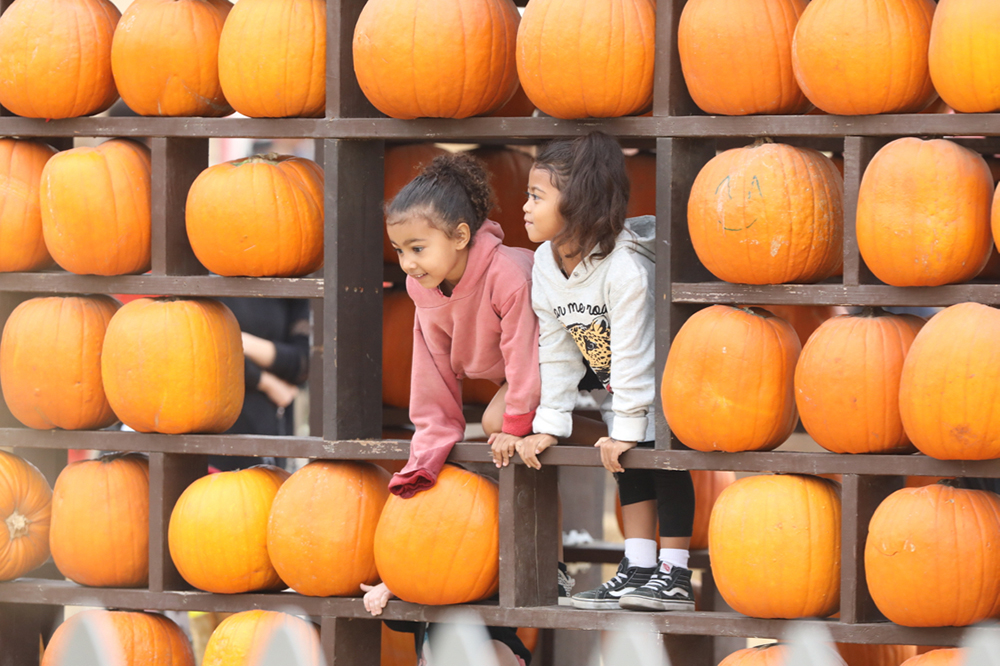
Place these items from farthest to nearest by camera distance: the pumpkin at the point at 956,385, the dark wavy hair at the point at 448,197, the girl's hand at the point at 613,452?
the dark wavy hair at the point at 448,197
the girl's hand at the point at 613,452
the pumpkin at the point at 956,385

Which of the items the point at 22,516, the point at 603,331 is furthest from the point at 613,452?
the point at 22,516

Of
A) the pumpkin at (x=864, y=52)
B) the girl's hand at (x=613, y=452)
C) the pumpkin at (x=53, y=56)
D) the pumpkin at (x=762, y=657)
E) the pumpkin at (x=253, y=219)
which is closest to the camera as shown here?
the pumpkin at (x=864, y=52)

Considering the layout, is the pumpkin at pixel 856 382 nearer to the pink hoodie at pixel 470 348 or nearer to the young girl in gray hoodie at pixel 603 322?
the young girl in gray hoodie at pixel 603 322

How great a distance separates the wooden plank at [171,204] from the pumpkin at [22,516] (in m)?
0.81

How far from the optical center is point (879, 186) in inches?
120

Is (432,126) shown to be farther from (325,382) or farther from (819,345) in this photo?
(819,345)

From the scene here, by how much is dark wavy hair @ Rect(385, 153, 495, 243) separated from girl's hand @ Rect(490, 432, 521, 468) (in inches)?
23.9

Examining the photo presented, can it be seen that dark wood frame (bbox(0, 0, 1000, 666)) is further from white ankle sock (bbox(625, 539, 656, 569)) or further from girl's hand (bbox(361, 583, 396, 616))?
white ankle sock (bbox(625, 539, 656, 569))

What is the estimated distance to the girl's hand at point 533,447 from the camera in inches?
133

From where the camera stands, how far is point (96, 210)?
360 cm

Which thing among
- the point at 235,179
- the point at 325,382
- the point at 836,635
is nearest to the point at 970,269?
the point at 836,635

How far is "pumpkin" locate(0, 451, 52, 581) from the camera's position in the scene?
12.3 feet

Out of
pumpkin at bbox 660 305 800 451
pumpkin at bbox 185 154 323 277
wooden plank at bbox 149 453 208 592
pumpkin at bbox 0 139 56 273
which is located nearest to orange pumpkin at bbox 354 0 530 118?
pumpkin at bbox 185 154 323 277

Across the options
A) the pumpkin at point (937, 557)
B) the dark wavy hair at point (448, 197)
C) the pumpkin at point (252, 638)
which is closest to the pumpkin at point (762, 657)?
the pumpkin at point (937, 557)
